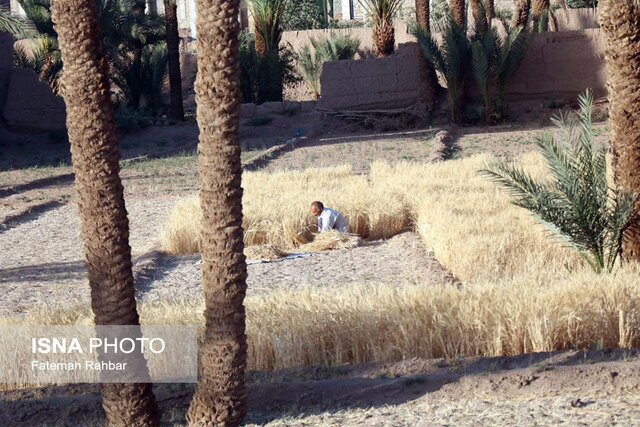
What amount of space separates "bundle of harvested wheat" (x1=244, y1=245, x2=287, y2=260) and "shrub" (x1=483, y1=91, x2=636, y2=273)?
3249 mm

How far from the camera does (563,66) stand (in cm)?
2222

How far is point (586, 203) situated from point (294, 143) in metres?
14.3

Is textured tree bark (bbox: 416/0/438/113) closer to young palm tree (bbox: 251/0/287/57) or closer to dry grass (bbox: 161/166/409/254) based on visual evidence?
young palm tree (bbox: 251/0/287/57)

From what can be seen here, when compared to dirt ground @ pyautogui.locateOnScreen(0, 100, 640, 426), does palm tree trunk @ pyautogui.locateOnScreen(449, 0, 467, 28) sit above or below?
above

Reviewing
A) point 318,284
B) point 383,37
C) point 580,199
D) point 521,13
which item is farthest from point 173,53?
→ point 580,199

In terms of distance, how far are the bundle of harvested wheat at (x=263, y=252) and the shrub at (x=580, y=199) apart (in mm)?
3249

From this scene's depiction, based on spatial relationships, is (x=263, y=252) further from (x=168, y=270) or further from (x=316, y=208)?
(x=168, y=270)

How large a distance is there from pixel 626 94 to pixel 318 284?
3.44 m

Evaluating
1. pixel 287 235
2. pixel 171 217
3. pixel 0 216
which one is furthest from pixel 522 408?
pixel 0 216

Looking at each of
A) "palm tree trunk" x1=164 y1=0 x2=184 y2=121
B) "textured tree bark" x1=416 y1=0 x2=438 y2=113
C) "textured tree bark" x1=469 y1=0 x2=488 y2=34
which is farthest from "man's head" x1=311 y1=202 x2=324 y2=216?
"palm tree trunk" x1=164 y1=0 x2=184 y2=121

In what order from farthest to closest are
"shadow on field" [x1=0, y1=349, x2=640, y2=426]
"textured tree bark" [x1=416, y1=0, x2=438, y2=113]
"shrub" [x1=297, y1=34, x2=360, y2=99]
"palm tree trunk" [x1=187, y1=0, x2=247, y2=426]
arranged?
"shrub" [x1=297, y1=34, x2=360, y2=99] < "textured tree bark" [x1=416, y1=0, x2=438, y2=113] < "shadow on field" [x1=0, y1=349, x2=640, y2=426] < "palm tree trunk" [x1=187, y1=0, x2=247, y2=426]

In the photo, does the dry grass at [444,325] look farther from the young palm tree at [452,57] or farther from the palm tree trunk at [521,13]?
the palm tree trunk at [521,13]

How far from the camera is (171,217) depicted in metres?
11.8

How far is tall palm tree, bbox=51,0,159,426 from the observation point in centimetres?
488
